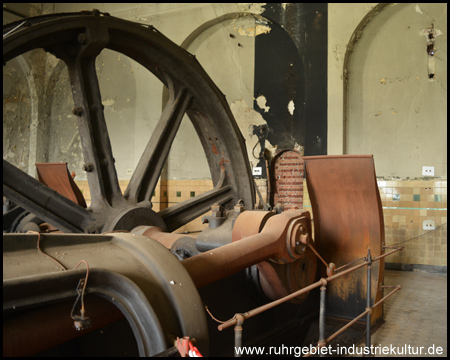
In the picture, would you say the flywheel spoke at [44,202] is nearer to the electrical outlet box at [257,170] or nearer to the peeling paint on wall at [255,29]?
the electrical outlet box at [257,170]

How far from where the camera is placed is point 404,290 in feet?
13.7

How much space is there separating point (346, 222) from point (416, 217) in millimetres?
3194

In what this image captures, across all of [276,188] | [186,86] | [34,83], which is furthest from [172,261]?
[34,83]

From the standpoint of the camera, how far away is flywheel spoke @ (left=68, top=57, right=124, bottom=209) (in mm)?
2598

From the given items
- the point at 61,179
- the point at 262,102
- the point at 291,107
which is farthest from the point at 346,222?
the point at 262,102

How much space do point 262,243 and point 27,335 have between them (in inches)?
44.0

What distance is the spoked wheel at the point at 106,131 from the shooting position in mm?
2277

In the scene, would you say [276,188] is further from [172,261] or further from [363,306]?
[172,261]

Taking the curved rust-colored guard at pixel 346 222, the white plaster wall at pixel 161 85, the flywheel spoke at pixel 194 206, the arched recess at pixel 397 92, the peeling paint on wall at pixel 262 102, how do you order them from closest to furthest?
the curved rust-colored guard at pixel 346 222 → the flywheel spoke at pixel 194 206 → the arched recess at pixel 397 92 → the peeling paint on wall at pixel 262 102 → the white plaster wall at pixel 161 85

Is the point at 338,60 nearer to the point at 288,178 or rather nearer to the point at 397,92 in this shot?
the point at 397,92

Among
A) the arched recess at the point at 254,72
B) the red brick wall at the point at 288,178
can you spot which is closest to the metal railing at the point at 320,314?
the red brick wall at the point at 288,178

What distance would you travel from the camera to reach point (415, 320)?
3090 mm

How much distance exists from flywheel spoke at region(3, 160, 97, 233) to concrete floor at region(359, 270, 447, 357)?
1.79 m

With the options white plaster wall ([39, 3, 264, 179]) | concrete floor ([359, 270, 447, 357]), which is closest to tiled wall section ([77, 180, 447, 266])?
concrete floor ([359, 270, 447, 357])
